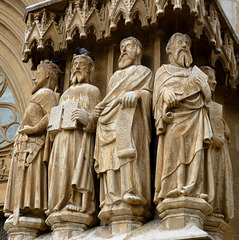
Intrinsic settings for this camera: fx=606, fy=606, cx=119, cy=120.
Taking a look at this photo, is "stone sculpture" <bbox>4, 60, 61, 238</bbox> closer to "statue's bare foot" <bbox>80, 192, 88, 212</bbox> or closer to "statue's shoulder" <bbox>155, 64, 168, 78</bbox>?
"statue's bare foot" <bbox>80, 192, 88, 212</bbox>

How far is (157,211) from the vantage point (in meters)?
6.52

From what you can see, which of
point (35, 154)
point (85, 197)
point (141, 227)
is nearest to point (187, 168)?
point (141, 227)

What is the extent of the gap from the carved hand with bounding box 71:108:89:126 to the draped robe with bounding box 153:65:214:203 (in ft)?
2.69

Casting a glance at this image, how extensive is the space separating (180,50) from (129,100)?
0.90m

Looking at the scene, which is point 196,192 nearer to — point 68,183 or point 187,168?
point 187,168

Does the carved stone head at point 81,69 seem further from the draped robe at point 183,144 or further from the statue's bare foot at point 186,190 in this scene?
the statue's bare foot at point 186,190

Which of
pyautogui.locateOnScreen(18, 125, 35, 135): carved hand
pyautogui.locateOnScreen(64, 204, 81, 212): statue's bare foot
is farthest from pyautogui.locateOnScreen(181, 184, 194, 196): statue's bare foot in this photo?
pyautogui.locateOnScreen(18, 125, 35, 135): carved hand

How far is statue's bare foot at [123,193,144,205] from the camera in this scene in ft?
20.6

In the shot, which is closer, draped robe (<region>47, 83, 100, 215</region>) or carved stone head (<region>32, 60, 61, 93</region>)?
draped robe (<region>47, 83, 100, 215</region>)

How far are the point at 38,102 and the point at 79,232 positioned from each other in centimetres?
180

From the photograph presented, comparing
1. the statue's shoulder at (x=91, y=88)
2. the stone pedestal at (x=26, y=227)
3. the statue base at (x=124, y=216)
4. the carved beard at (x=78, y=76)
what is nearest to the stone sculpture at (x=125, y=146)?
the statue base at (x=124, y=216)

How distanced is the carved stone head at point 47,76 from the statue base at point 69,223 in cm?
187

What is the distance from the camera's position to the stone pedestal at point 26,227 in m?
7.11

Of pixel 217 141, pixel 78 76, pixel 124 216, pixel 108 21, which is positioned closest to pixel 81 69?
pixel 78 76
